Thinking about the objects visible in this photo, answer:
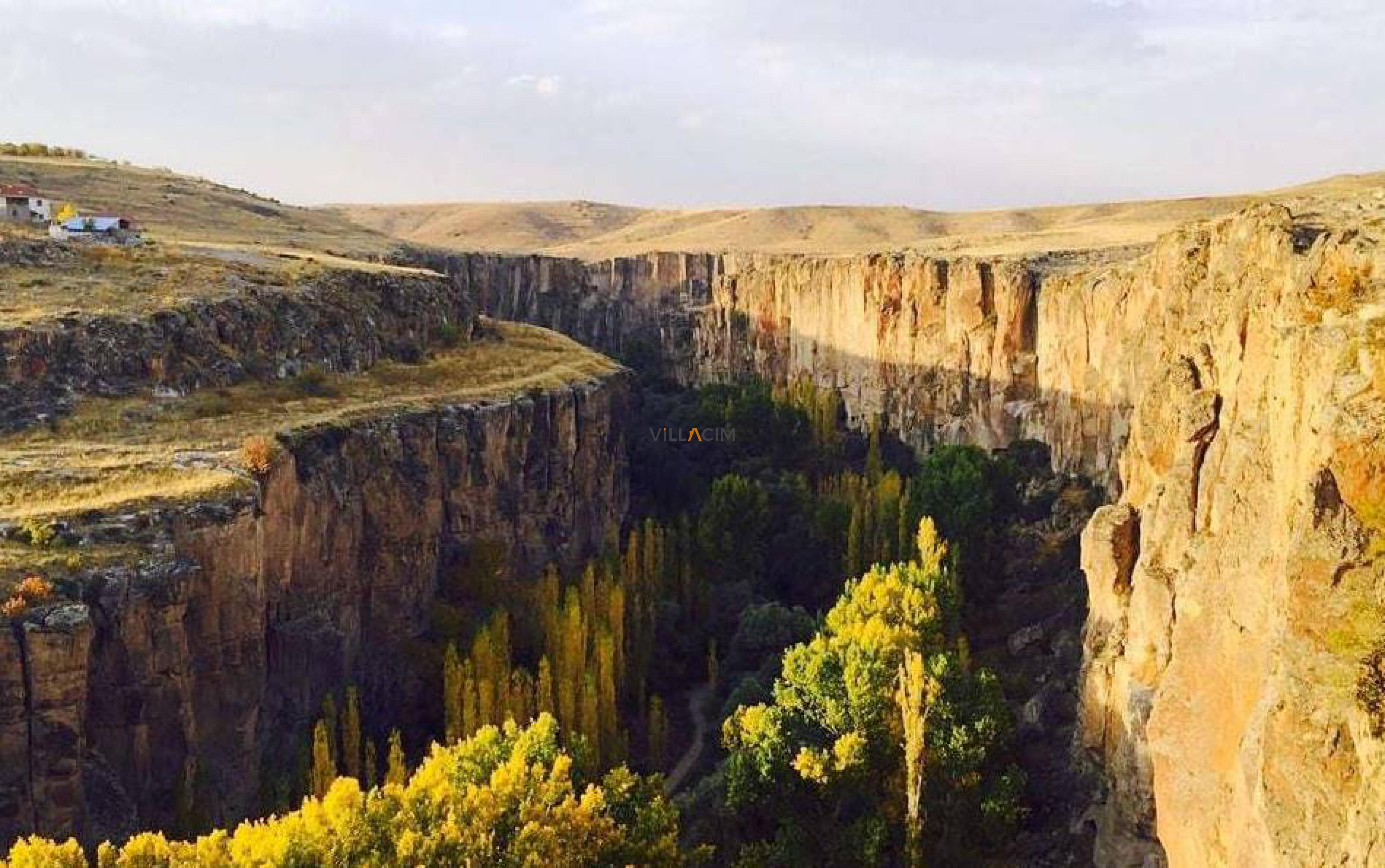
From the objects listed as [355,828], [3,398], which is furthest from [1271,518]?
[3,398]

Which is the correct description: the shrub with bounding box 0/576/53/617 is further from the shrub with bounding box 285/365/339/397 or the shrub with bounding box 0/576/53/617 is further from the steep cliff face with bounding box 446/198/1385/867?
the steep cliff face with bounding box 446/198/1385/867

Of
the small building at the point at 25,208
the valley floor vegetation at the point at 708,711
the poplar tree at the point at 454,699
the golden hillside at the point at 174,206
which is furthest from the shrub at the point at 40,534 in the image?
the golden hillside at the point at 174,206

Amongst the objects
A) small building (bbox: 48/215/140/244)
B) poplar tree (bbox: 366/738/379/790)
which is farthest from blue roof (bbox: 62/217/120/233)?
poplar tree (bbox: 366/738/379/790)

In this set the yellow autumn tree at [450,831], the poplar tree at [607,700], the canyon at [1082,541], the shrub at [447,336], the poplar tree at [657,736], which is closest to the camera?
the canyon at [1082,541]

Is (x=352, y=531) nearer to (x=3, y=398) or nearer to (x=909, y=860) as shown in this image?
(x=3, y=398)

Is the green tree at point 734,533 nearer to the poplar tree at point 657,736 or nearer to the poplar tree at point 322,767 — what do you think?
the poplar tree at point 657,736

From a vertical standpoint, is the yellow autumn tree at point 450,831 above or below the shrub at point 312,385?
below

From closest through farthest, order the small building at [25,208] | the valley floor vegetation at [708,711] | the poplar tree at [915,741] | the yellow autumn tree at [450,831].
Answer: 1. the yellow autumn tree at [450,831]
2. the valley floor vegetation at [708,711]
3. the poplar tree at [915,741]
4. the small building at [25,208]

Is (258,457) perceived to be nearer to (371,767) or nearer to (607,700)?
(371,767)
